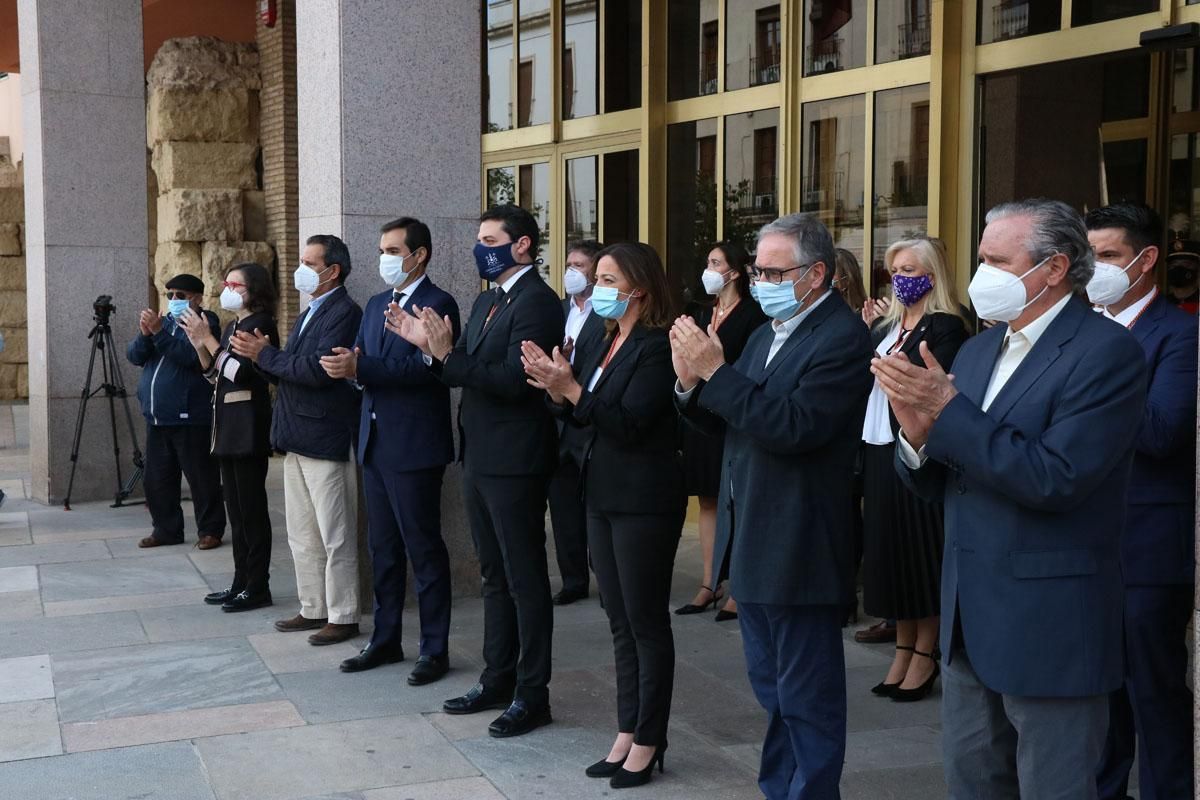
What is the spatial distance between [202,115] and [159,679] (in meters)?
10.3

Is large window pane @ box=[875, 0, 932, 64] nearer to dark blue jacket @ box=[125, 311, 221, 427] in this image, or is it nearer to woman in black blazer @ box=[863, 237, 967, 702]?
woman in black blazer @ box=[863, 237, 967, 702]

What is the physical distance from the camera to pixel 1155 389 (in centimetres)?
402

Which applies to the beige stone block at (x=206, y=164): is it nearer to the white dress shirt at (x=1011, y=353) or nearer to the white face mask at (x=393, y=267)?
the white face mask at (x=393, y=267)

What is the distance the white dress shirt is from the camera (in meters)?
3.23

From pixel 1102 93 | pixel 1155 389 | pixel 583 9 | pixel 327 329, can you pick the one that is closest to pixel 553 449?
pixel 327 329

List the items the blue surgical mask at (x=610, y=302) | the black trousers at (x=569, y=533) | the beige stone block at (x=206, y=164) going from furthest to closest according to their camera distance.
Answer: the beige stone block at (x=206, y=164), the black trousers at (x=569, y=533), the blue surgical mask at (x=610, y=302)

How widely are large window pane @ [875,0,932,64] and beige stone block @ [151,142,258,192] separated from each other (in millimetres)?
8839

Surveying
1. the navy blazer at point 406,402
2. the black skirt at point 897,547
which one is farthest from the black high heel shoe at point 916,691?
the navy blazer at point 406,402

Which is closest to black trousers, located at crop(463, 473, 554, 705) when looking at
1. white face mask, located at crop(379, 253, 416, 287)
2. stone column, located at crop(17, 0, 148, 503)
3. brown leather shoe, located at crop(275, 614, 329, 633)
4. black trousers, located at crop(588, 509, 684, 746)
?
black trousers, located at crop(588, 509, 684, 746)

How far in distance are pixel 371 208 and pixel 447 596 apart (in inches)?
94.5

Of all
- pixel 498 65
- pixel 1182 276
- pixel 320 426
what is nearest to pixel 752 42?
pixel 498 65

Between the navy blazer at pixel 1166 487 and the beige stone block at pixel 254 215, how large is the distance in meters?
12.8

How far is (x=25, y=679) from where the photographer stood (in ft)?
20.7

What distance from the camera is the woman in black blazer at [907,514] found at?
5.81 meters
